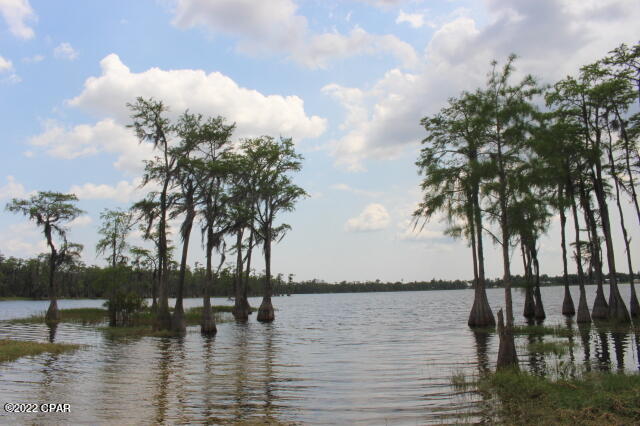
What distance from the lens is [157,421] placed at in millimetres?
12031

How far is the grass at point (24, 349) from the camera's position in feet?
74.3

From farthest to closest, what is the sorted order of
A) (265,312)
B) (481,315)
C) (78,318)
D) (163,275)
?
(265,312) → (78,318) → (481,315) → (163,275)

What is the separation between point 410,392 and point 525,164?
9.35 meters

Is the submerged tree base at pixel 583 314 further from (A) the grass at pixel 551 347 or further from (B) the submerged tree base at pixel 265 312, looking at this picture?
(B) the submerged tree base at pixel 265 312

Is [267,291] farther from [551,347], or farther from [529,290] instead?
[551,347]

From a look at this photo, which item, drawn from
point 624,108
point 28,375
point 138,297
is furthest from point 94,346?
point 624,108

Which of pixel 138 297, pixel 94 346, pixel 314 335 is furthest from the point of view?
pixel 138 297

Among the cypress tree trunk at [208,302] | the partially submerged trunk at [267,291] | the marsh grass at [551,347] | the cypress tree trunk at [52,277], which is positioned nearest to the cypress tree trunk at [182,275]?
the cypress tree trunk at [208,302]

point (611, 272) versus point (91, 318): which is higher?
point (611, 272)

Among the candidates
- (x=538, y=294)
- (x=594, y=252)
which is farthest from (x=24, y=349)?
(x=538, y=294)

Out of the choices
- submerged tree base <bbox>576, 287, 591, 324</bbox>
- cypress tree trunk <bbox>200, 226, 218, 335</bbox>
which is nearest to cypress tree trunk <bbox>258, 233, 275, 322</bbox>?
cypress tree trunk <bbox>200, 226, 218, 335</bbox>

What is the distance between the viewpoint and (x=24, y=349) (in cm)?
2444

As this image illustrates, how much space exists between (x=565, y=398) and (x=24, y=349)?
24.9 metres

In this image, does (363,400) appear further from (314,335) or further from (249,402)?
(314,335)
